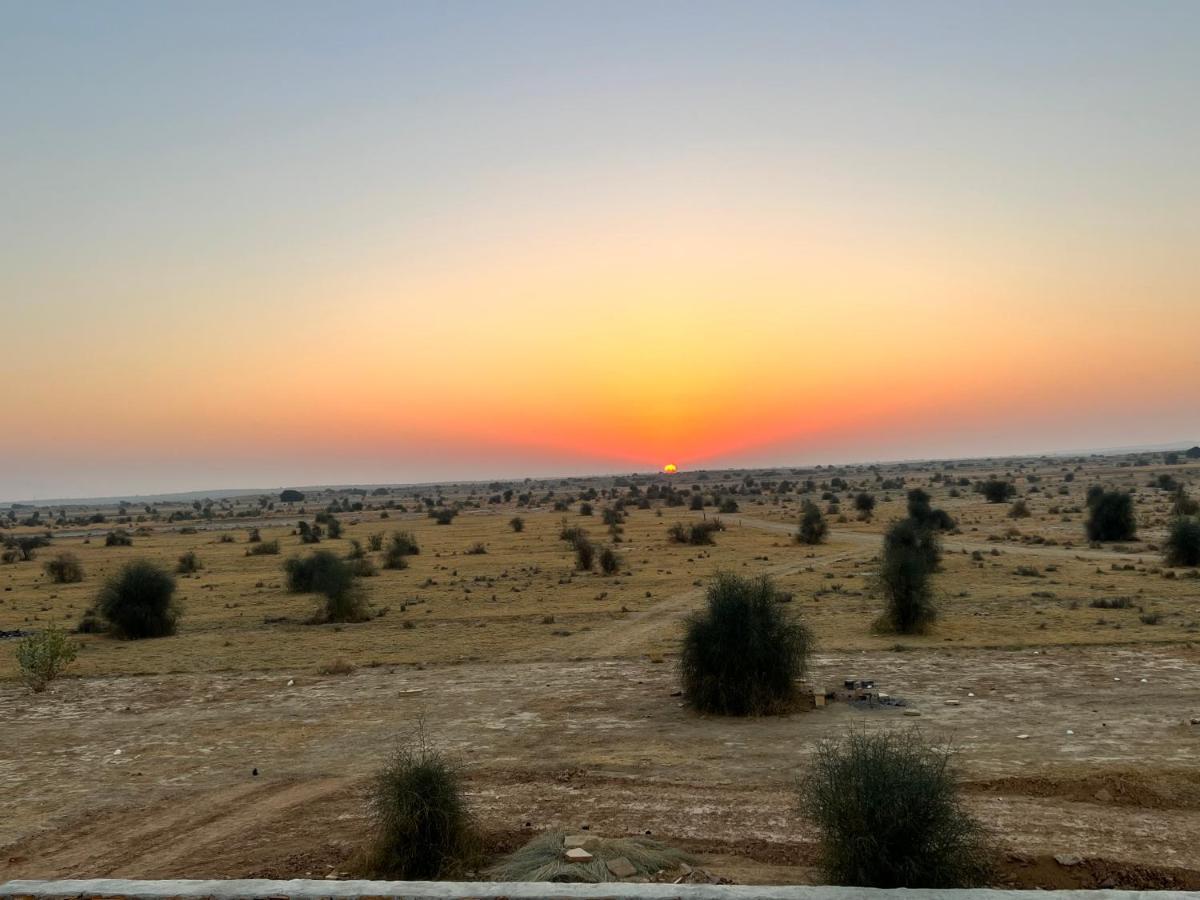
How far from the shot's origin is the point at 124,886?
8.44 metres

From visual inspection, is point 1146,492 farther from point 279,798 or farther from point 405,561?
point 279,798

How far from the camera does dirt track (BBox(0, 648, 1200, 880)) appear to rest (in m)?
10.5

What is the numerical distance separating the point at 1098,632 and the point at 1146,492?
74.2 meters

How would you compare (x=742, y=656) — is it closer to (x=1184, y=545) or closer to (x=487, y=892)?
(x=487, y=892)

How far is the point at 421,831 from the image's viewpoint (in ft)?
32.1

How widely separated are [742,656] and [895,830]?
813cm

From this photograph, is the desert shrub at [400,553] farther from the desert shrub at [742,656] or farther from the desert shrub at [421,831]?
the desert shrub at [421,831]

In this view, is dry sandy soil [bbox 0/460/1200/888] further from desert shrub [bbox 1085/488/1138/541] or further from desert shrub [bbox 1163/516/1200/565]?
desert shrub [bbox 1085/488/1138/541]

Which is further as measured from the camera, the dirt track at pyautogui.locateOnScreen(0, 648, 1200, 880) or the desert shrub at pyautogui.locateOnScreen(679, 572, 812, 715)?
Result: the desert shrub at pyautogui.locateOnScreen(679, 572, 812, 715)

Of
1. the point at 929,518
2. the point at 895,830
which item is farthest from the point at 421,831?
the point at 929,518

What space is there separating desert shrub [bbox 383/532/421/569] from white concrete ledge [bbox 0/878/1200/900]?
38.9 meters

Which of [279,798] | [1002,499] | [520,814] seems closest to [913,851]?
[520,814]

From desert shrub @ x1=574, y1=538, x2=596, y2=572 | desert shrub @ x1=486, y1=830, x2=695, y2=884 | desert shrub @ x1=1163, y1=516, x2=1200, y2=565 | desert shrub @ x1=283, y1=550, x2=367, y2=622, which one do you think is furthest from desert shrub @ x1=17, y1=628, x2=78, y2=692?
desert shrub @ x1=1163, y1=516, x2=1200, y2=565

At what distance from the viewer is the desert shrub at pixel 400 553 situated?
4720 cm
